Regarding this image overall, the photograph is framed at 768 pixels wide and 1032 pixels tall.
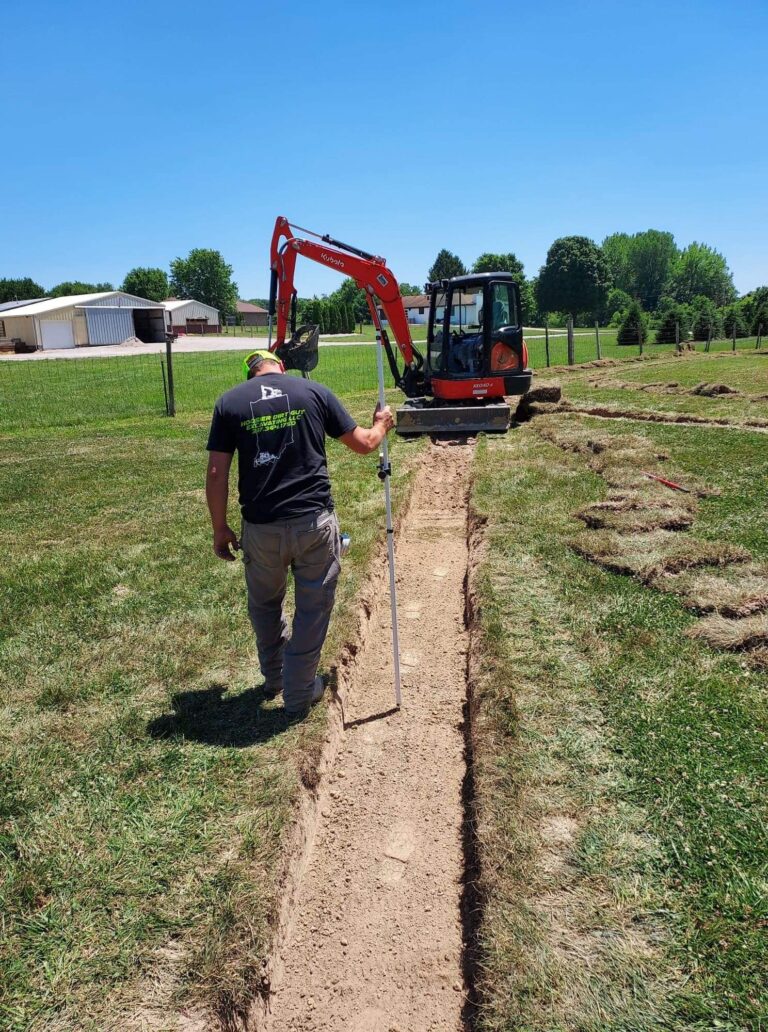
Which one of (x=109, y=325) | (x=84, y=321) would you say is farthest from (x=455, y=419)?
(x=109, y=325)

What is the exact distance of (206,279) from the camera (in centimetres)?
9538

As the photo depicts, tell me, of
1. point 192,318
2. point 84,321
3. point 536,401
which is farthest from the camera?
point 192,318

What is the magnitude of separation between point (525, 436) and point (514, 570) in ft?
21.8

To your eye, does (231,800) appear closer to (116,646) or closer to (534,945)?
(534,945)

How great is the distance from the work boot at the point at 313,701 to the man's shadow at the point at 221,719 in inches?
1.8

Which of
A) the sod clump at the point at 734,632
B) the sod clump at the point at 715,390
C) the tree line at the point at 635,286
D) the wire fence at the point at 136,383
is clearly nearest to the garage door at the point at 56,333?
the wire fence at the point at 136,383

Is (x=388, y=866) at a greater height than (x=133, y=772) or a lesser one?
lesser

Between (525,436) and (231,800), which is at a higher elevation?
(525,436)

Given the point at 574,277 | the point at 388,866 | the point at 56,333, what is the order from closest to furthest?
the point at 388,866 → the point at 56,333 → the point at 574,277

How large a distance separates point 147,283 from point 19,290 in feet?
52.8

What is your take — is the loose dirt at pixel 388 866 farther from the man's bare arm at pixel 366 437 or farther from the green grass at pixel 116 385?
the green grass at pixel 116 385

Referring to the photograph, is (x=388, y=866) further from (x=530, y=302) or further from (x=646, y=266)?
(x=646, y=266)

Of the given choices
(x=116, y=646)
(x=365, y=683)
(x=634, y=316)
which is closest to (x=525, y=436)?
(x=365, y=683)

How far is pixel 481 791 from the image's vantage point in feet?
11.5
